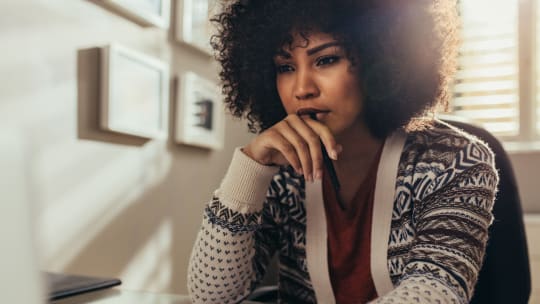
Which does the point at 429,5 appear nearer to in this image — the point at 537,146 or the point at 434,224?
the point at 434,224

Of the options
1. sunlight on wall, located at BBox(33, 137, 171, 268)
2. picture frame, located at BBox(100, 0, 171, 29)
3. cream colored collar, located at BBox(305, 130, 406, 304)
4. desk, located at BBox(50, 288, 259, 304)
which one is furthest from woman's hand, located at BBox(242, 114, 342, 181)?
picture frame, located at BBox(100, 0, 171, 29)

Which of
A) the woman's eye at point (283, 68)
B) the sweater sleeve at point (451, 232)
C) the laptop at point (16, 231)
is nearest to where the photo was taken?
the laptop at point (16, 231)

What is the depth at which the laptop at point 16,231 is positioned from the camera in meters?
0.19

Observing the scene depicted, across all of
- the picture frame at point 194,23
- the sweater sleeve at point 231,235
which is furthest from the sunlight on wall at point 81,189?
the picture frame at point 194,23

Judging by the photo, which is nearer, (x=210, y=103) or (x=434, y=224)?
(x=434, y=224)

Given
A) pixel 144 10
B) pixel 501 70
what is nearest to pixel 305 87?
pixel 144 10

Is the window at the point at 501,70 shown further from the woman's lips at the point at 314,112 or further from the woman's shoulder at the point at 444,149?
the woman's lips at the point at 314,112

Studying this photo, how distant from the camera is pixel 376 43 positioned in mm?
883

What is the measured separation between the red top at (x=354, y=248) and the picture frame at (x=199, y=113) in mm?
714

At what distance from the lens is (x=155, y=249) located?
1.44 meters

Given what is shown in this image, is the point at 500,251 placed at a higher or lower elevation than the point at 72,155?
lower

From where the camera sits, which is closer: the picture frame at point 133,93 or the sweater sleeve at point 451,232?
the sweater sleeve at point 451,232

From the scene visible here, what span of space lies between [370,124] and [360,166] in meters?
0.07

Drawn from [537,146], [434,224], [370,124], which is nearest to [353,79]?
[370,124]
